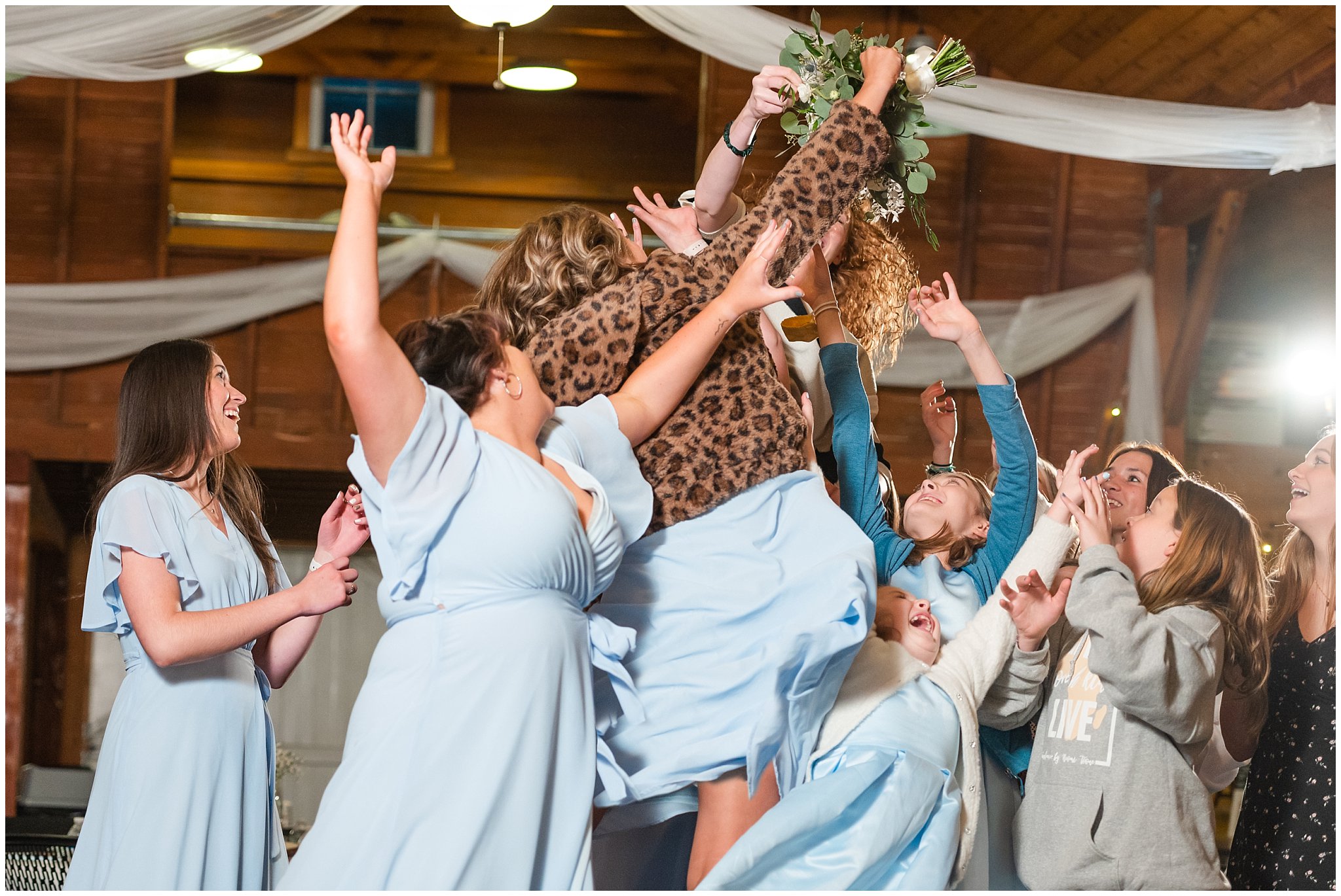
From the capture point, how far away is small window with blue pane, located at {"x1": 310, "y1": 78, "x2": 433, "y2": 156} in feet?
33.5

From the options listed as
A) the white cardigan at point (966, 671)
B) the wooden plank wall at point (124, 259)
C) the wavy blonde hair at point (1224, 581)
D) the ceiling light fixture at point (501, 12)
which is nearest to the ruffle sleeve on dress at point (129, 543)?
the white cardigan at point (966, 671)

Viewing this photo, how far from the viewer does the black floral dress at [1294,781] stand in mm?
2645

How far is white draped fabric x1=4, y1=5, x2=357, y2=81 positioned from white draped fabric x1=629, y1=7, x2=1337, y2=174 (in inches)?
58.9

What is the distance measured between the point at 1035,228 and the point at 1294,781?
5.92 metres

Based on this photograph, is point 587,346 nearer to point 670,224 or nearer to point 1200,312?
point 670,224

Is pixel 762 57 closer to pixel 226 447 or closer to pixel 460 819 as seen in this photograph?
pixel 226 447

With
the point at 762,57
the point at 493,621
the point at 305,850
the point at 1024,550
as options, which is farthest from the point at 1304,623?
the point at 762,57

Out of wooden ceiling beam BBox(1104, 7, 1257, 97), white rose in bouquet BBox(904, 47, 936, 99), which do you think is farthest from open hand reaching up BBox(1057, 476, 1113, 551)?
wooden ceiling beam BBox(1104, 7, 1257, 97)

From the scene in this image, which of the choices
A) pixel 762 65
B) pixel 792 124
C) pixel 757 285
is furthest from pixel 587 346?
pixel 762 65

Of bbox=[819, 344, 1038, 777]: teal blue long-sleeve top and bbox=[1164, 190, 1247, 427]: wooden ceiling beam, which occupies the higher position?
bbox=[1164, 190, 1247, 427]: wooden ceiling beam

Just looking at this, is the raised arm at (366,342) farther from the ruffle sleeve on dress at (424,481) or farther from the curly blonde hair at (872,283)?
the curly blonde hair at (872,283)

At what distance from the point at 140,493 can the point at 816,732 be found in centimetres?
133

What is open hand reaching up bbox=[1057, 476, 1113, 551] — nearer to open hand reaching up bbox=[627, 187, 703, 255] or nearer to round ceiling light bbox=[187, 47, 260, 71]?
open hand reaching up bbox=[627, 187, 703, 255]

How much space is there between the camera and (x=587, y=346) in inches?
89.0
